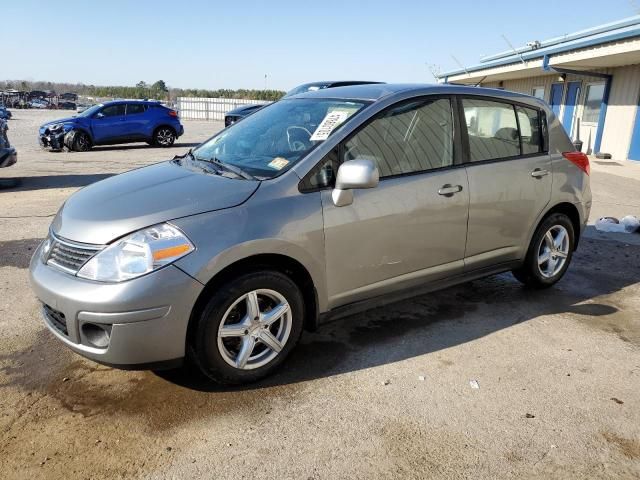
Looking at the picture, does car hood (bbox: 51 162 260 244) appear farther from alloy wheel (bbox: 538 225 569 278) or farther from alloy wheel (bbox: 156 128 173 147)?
alloy wheel (bbox: 156 128 173 147)

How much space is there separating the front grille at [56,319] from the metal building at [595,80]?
14.9 meters

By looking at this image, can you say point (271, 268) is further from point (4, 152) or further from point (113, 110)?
point (113, 110)

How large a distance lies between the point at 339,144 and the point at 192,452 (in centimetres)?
193

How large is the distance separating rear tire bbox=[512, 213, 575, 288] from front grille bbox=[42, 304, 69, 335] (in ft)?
11.8

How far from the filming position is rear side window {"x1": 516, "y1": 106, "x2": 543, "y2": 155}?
175 inches

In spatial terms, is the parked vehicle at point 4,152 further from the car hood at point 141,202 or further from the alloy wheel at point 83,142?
the car hood at point 141,202

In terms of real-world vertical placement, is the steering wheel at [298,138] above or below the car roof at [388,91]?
below

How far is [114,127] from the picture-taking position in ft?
53.5

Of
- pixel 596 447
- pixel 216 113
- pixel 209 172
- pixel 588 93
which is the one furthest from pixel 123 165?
pixel 216 113

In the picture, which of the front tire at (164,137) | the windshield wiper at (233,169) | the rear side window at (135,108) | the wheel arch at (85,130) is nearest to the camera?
the windshield wiper at (233,169)

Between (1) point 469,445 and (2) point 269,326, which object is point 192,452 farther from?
(1) point 469,445

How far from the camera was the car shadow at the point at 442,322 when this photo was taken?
133 inches

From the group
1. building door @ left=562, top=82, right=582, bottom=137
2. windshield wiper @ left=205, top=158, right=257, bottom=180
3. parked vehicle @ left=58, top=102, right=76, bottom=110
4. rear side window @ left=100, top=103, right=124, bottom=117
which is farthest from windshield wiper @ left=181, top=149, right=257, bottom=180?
parked vehicle @ left=58, top=102, right=76, bottom=110

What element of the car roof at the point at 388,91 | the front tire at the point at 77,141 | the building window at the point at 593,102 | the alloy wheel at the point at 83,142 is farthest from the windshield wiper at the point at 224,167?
the building window at the point at 593,102
